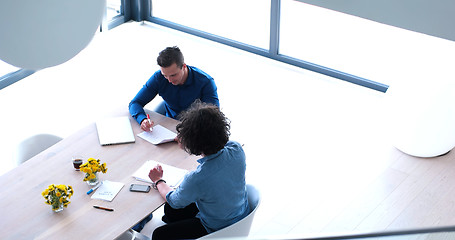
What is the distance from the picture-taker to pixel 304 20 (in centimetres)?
637

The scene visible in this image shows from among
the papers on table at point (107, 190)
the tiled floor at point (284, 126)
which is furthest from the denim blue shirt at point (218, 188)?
the tiled floor at point (284, 126)

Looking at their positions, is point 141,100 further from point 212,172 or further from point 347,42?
point 347,42

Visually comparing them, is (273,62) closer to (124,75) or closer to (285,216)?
(124,75)

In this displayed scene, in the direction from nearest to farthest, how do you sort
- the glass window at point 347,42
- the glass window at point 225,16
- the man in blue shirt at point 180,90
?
the man in blue shirt at point 180,90 → the glass window at point 347,42 → the glass window at point 225,16

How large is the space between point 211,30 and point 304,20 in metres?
1.16

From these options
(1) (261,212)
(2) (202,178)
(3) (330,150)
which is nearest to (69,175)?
(2) (202,178)

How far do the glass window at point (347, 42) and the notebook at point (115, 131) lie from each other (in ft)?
9.27

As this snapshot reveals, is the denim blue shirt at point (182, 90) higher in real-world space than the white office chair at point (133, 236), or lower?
higher

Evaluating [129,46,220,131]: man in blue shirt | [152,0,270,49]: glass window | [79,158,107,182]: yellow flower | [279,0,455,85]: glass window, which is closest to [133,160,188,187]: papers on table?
[79,158,107,182]: yellow flower

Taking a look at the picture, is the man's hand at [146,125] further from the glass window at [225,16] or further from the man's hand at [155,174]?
the glass window at [225,16]

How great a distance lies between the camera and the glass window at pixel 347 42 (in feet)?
19.2

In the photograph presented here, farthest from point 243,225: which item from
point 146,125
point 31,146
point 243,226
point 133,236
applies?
point 31,146

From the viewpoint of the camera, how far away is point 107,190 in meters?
3.17

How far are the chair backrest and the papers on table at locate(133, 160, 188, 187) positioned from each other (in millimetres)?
413
